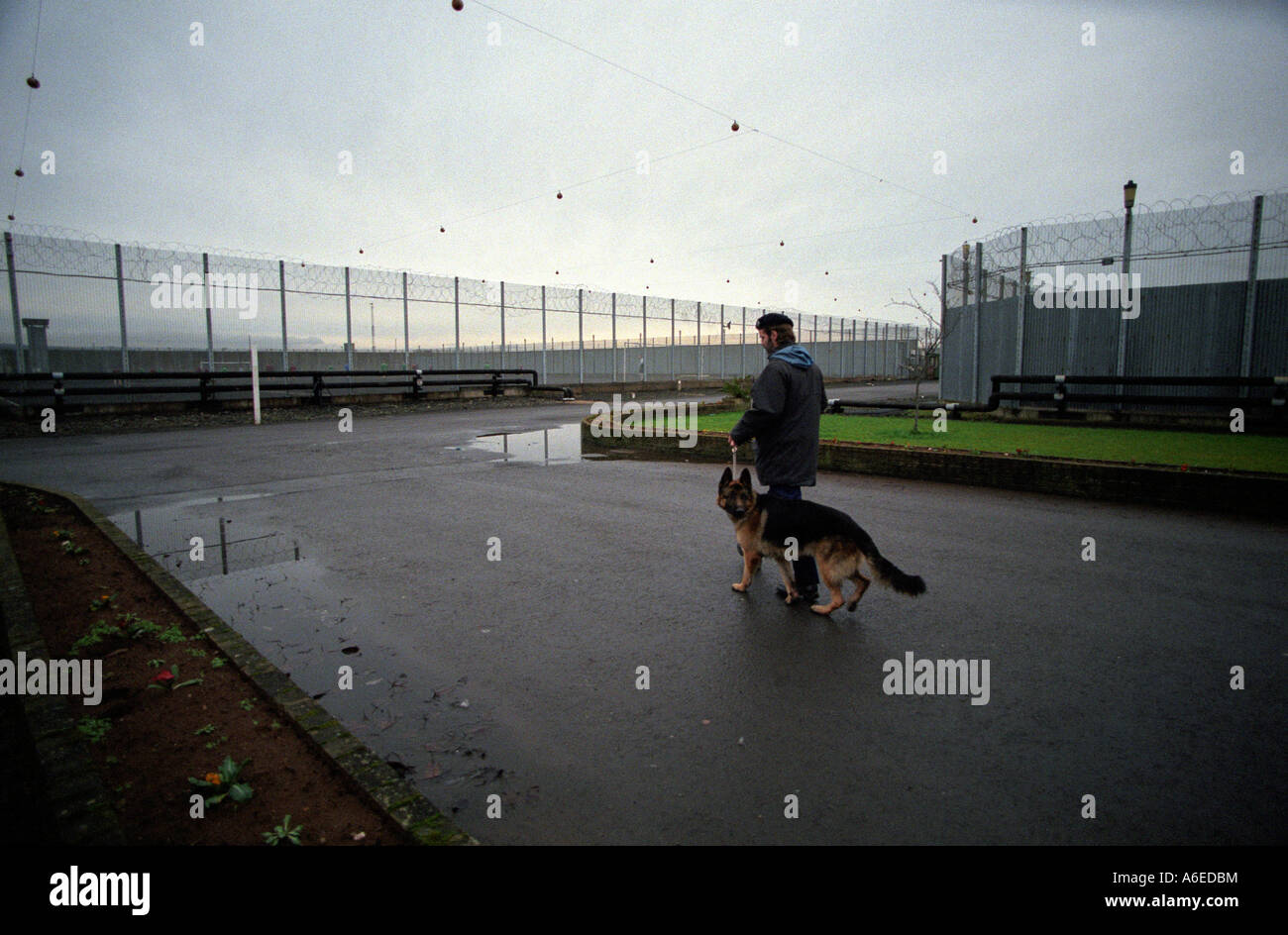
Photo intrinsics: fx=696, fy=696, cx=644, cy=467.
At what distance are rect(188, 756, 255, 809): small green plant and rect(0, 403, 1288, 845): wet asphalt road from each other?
53cm

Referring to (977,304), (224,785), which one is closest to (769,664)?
(224,785)

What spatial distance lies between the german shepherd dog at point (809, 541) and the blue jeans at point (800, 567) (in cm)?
6

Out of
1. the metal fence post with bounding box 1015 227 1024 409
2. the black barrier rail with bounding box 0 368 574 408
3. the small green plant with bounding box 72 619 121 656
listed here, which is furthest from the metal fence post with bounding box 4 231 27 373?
the metal fence post with bounding box 1015 227 1024 409

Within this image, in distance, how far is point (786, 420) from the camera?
15.8ft

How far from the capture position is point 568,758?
2908mm

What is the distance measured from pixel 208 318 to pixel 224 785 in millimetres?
21653

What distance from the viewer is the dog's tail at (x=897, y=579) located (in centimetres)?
423

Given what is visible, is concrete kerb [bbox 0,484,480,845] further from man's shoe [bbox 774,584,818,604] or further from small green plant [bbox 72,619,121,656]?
man's shoe [bbox 774,584,818,604]

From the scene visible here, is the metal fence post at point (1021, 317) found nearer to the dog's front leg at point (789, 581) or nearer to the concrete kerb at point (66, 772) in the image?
the dog's front leg at point (789, 581)

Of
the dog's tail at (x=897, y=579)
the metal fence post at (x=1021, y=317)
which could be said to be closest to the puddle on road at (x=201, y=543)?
the dog's tail at (x=897, y=579)

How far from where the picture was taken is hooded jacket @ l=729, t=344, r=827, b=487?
4688 mm

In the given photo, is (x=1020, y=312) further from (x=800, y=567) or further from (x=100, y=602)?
(x=100, y=602)

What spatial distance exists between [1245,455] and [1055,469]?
3.05 meters
